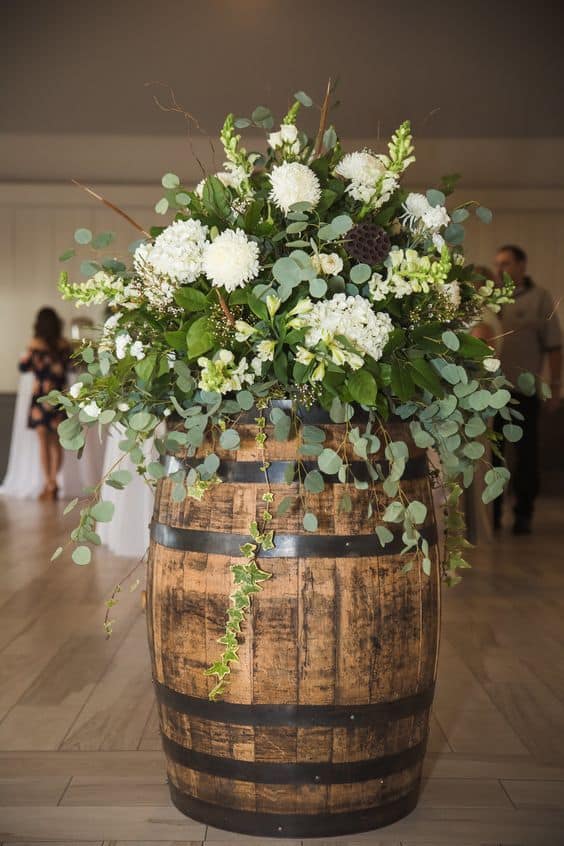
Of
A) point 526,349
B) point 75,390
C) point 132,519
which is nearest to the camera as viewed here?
point 75,390

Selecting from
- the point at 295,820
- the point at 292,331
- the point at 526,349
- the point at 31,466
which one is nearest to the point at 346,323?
the point at 292,331

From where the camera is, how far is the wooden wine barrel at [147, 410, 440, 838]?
194cm

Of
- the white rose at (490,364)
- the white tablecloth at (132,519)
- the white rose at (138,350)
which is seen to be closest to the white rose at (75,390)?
the white rose at (138,350)

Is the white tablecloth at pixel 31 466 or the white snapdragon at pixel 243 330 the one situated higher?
the white snapdragon at pixel 243 330

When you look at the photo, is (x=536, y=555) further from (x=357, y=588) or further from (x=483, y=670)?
(x=357, y=588)

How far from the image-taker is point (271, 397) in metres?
1.97

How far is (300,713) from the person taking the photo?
196 cm

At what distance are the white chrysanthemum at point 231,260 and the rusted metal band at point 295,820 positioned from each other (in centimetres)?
104

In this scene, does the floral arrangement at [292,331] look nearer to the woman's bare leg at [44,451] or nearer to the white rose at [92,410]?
the white rose at [92,410]

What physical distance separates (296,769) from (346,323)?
87 cm

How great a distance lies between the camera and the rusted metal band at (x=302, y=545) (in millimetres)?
1939

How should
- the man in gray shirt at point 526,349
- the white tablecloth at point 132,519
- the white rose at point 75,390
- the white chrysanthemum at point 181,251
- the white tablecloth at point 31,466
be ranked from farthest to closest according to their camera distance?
1. the white tablecloth at point 31,466
2. the man in gray shirt at point 526,349
3. the white tablecloth at point 132,519
4. the white rose at point 75,390
5. the white chrysanthemum at point 181,251

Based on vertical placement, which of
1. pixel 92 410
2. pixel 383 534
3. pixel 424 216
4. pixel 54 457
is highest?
pixel 424 216

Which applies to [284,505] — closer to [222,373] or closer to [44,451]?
[222,373]
